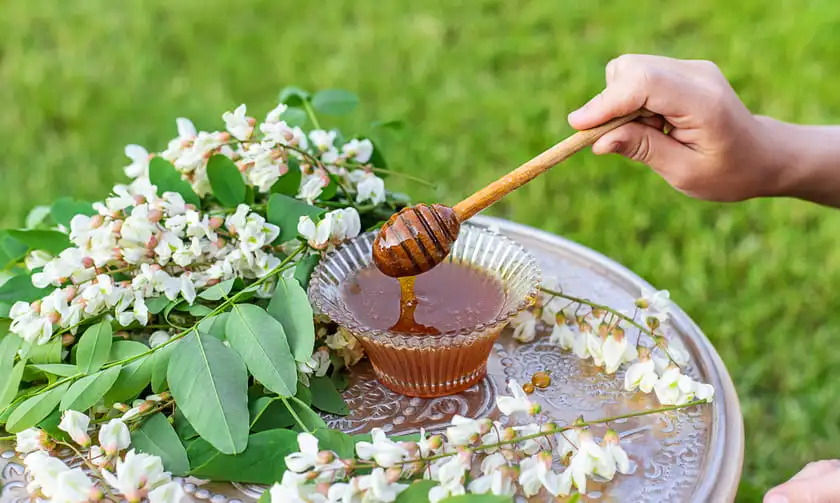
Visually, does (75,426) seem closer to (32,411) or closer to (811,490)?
(32,411)

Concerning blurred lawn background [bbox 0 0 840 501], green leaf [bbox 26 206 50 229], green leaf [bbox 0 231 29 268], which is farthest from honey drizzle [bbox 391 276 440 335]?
blurred lawn background [bbox 0 0 840 501]

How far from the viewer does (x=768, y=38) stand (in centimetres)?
350

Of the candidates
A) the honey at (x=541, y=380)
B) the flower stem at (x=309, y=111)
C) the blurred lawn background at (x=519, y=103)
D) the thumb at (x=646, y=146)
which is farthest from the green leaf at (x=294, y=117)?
the blurred lawn background at (x=519, y=103)

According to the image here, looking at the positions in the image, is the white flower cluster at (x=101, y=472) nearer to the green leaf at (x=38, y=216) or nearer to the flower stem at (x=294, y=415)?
the flower stem at (x=294, y=415)

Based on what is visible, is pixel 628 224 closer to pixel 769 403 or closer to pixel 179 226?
pixel 769 403

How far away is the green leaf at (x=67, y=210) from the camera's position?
150 centimetres

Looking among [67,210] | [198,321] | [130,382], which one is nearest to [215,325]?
[198,321]

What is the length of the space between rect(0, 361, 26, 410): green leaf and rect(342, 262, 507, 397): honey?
466 millimetres

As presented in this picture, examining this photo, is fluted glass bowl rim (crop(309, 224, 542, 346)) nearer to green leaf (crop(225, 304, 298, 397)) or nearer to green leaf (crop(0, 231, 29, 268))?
green leaf (crop(225, 304, 298, 397))

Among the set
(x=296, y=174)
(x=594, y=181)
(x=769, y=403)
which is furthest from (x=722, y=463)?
(x=594, y=181)

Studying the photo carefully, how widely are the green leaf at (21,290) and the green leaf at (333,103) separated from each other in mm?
607

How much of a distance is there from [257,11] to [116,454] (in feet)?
10.4

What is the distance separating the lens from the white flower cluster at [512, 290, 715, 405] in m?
1.22

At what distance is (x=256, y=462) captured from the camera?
1.07 m
